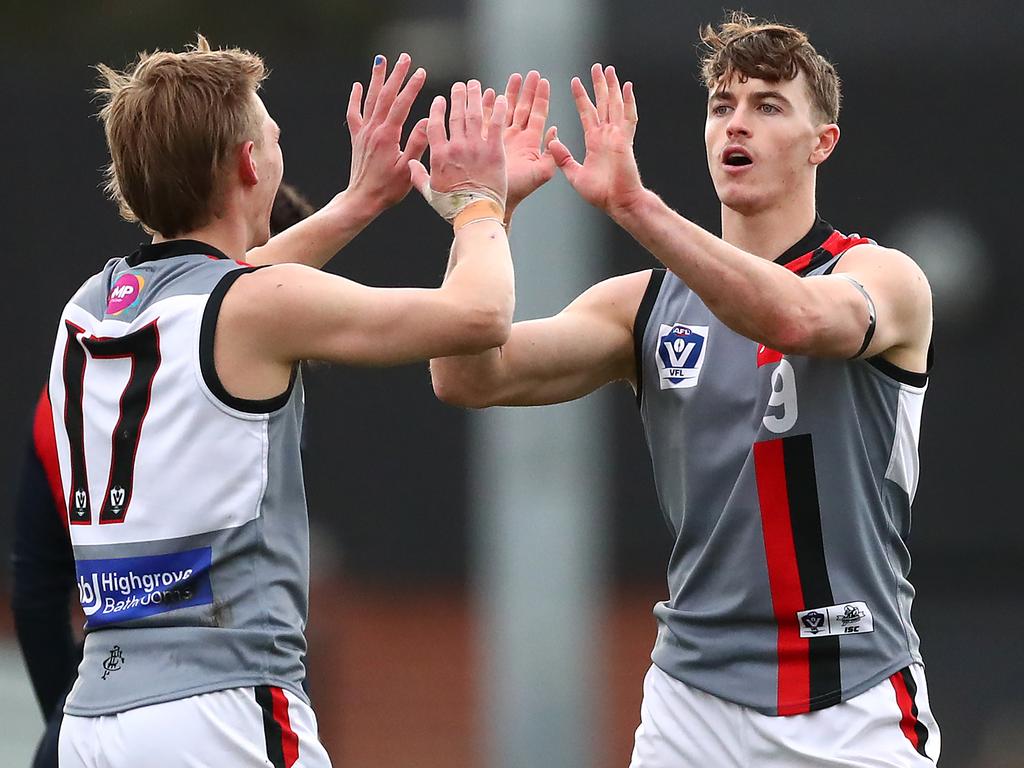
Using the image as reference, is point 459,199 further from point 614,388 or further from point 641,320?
point 614,388

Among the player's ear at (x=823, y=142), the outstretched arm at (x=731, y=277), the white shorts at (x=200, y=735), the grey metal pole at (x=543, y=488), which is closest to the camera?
the white shorts at (x=200, y=735)

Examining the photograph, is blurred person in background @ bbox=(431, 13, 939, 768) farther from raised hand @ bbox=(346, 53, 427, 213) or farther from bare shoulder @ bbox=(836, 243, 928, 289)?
raised hand @ bbox=(346, 53, 427, 213)

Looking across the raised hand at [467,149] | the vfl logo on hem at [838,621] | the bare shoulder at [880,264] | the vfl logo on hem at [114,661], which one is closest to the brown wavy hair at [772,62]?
the bare shoulder at [880,264]

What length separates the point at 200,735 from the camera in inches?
132

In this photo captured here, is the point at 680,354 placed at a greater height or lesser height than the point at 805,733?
greater

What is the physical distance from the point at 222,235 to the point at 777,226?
145cm

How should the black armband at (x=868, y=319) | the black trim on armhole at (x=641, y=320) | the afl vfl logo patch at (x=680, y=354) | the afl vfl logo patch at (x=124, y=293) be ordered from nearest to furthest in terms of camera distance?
the afl vfl logo patch at (x=124, y=293) → the black armband at (x=868, y=319) → the afl vfl logo patch at (x=680, y=354) → the black trim on armhole at (x=641, y=320)

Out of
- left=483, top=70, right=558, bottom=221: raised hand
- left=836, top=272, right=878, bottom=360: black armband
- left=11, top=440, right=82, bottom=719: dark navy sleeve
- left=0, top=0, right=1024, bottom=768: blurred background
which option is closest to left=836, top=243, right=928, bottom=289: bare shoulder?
left=836, top=272, right=878, bottom=360: black armband

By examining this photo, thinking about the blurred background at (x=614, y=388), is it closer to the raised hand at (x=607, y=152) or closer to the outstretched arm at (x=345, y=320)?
the raised hand at (x=607, y=152)

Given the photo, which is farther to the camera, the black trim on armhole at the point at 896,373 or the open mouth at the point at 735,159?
the open mouth at the point at 735,159

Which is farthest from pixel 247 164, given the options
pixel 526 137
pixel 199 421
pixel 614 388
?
pixel 614 388

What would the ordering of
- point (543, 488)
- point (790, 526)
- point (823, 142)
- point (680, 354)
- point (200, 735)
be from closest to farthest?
point (200, 735) < point (790, 526) < point (680, 354) < point (823, 142) < point (543, 488)

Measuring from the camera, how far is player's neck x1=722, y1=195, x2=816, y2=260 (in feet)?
14.2

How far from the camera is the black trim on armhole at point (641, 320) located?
4305 millimetres
